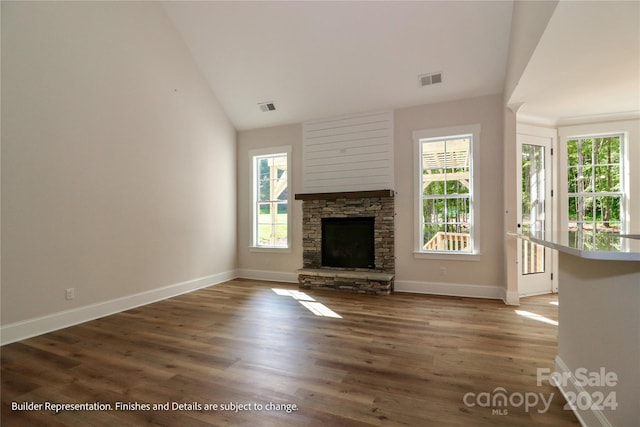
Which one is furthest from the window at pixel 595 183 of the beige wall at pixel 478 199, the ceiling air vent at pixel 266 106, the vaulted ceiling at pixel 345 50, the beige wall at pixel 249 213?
the ceiling air vent at pixel 266 106

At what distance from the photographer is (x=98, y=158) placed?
12.1 feet

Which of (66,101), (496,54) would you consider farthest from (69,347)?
(496,54)

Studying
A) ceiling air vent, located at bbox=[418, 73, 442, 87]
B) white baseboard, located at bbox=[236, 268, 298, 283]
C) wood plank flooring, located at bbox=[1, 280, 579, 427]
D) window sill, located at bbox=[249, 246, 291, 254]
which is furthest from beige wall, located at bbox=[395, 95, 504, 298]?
window sill, located at bbox=[249, 246, 291, 254]

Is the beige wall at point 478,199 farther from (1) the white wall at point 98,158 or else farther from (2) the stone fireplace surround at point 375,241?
(1) the white wall at point 98,158

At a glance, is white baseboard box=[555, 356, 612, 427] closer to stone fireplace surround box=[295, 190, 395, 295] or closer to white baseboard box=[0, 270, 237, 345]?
stone fireplace surround box=[295, 190, 395, 295]

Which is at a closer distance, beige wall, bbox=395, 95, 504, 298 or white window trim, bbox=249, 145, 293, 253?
beige wall, bbox=395, 95, 504, 298

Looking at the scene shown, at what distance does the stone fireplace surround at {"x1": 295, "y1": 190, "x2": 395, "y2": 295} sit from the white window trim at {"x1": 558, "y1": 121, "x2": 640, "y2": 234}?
252 cm

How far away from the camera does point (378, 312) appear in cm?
378

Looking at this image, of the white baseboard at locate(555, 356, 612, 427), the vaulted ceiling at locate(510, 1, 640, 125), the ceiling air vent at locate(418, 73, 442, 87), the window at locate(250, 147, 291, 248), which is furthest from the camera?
the window at locate(250, 147, 291, 248)

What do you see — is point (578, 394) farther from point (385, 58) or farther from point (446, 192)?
point (385, 58)

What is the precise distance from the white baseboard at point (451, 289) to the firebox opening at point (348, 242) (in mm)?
592

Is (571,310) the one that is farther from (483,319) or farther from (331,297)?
(331,297)

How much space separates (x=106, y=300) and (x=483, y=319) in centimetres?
446

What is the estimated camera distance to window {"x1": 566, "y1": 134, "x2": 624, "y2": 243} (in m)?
4.46
